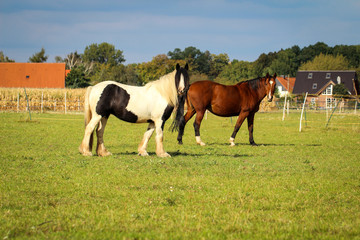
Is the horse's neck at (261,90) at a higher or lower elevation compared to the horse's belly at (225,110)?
higher

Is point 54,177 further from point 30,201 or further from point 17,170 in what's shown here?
point 30,201

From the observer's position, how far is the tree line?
71.2 m

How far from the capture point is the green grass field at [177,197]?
4.82 m

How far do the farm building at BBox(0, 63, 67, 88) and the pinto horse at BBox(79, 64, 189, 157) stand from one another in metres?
56.5

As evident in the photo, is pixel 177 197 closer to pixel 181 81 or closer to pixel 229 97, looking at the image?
pixel 181 81

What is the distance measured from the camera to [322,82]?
86500 mm

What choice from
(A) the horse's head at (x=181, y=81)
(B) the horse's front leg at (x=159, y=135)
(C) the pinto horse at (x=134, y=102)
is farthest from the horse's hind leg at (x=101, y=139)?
(A) the horse's head at (x=181, y=81)

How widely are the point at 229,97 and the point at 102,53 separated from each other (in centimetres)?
10531

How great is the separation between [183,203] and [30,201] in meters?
2.30

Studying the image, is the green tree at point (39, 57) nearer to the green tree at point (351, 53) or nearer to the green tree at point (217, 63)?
the green tree at point (217, 63)

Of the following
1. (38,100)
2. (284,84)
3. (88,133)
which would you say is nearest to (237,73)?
(284,84)

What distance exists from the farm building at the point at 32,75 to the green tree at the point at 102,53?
157ft

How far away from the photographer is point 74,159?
32.7 feet

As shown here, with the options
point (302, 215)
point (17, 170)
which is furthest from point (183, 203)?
point (17, 170)
